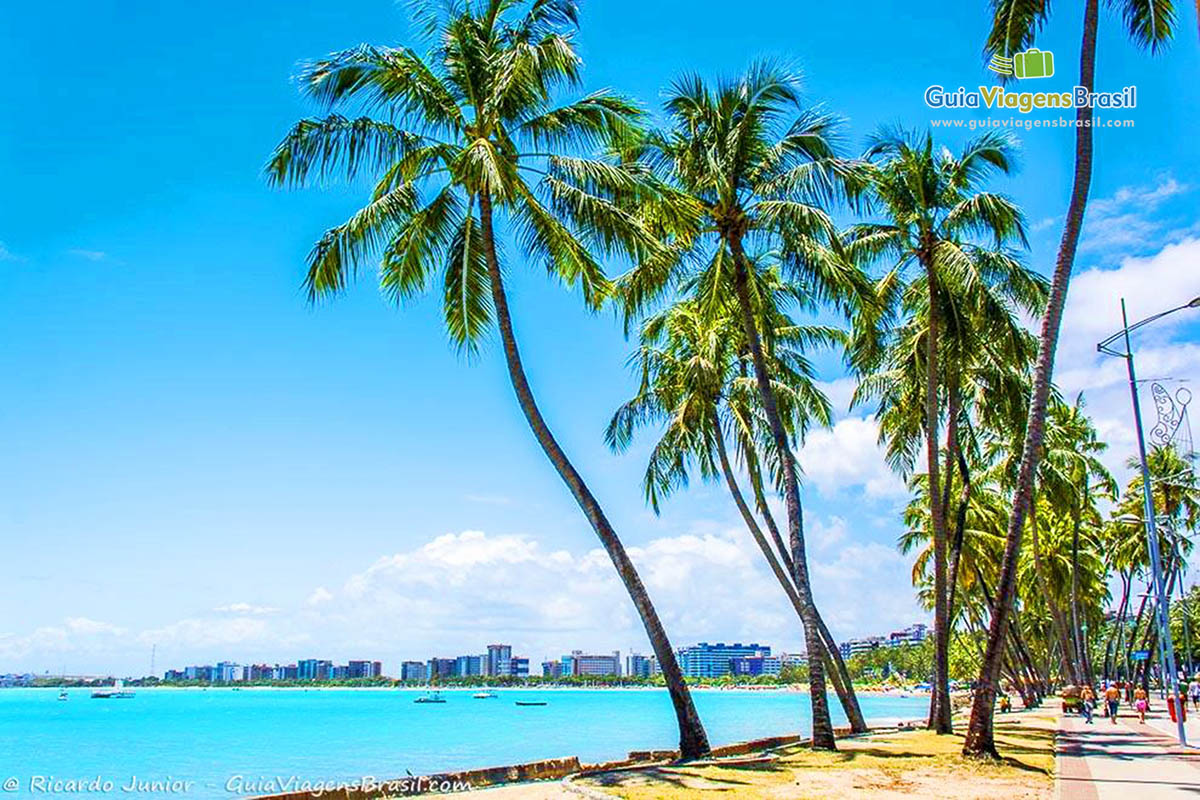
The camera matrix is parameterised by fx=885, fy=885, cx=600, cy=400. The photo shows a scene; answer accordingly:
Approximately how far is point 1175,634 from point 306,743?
234 feet

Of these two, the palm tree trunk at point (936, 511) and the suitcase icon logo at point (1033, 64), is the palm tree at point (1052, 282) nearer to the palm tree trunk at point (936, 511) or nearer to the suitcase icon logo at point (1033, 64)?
the suitcase icon logo at point (1033, 64)

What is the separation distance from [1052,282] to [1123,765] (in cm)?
785

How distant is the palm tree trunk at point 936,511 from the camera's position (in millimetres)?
18000

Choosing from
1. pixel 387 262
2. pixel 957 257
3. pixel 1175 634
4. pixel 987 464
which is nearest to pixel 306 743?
pixel 987 464

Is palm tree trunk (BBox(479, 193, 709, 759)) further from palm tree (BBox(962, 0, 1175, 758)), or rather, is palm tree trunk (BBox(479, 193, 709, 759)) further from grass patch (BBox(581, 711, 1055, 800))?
palm tree (BBox(962, 0, 1175, 758))

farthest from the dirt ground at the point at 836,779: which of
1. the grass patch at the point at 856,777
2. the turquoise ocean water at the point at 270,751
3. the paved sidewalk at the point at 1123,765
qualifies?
the turquoise ocean water at the point at 270,751

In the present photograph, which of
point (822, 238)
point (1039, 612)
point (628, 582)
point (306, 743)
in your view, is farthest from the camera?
point (1039, 612)

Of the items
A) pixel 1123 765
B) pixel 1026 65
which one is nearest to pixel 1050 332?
pixel 1026 65

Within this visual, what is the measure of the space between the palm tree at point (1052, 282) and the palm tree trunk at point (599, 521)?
4.57 meters

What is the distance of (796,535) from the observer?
54.6 feet

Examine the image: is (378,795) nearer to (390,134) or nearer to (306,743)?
(390,134)

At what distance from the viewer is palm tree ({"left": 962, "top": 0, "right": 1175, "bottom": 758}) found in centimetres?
1348

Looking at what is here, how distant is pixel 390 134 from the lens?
14.7 meters

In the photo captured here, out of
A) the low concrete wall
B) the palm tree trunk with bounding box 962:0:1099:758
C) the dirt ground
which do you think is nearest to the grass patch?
the dirt ground
